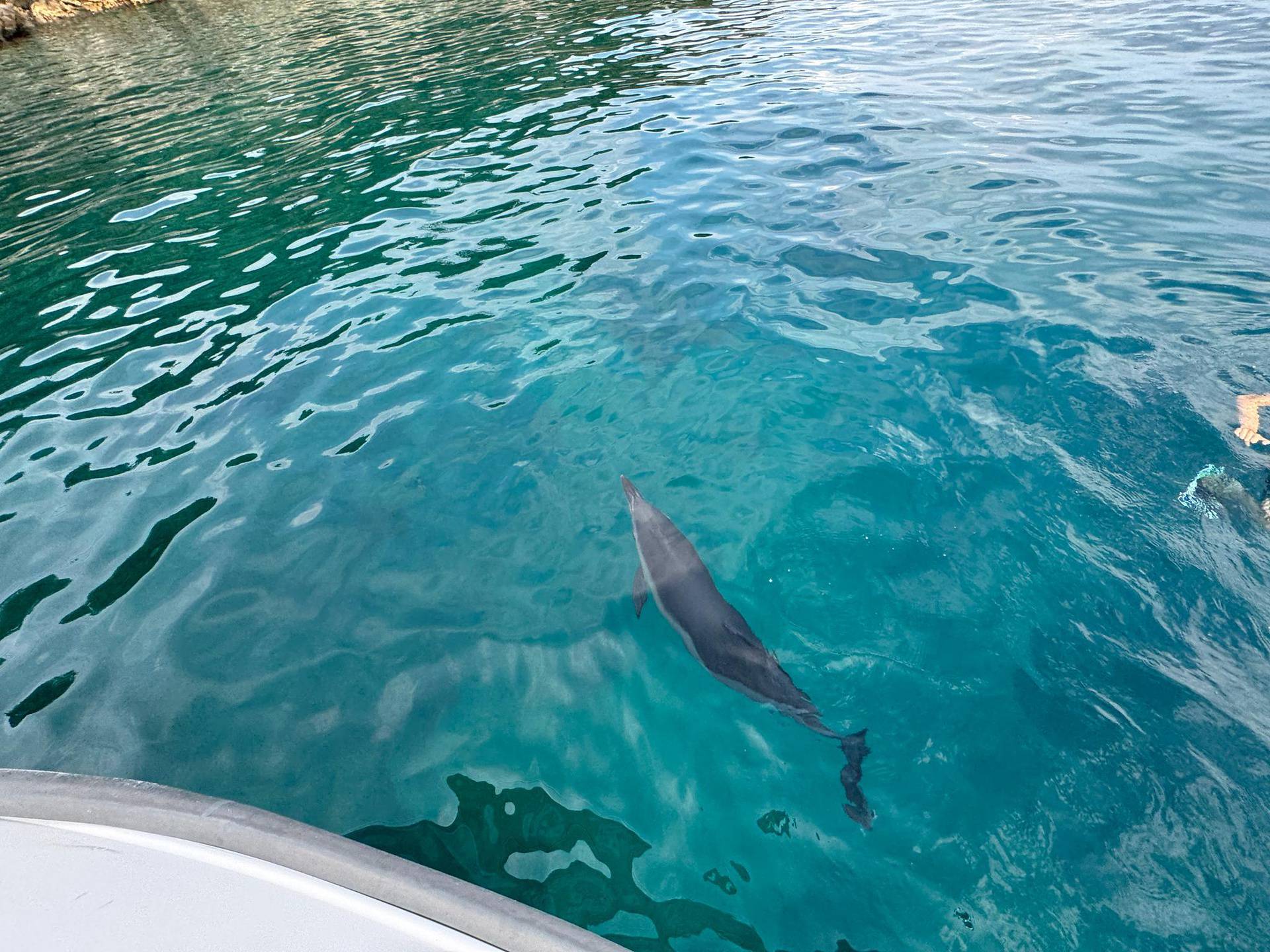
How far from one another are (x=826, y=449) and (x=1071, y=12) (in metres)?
19.2

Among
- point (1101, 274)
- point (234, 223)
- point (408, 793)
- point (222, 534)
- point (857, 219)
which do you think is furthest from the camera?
point (234, 223)

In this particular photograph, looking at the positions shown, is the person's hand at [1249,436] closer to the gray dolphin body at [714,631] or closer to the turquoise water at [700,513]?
the turquoise water at [700,513]

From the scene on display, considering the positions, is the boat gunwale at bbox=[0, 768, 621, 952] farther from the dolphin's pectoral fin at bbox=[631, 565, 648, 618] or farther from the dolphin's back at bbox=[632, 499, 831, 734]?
the dolphin's pectoral fin at bbox=[631, 565, 648, 618]

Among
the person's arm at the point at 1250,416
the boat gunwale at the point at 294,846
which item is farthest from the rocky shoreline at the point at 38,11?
the person's arm at the point at 1250,416

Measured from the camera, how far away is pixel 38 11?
33.4m

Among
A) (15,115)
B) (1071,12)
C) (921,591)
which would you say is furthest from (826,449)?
(15,115)

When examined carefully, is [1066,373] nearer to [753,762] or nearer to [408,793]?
[753,762]

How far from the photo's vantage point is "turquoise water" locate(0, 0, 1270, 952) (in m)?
3.57

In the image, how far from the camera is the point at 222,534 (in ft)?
18.4

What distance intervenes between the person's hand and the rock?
42.8m

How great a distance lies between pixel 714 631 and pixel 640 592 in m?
0.63

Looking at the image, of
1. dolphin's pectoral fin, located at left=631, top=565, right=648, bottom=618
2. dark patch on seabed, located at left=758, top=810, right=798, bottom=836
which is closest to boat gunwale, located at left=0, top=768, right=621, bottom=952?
dark patch on seabed, located at left=758, top=810, right=798, bottom=836

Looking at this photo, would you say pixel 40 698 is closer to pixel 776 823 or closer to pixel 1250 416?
pixel 776 823

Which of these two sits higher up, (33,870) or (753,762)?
(33,870)
